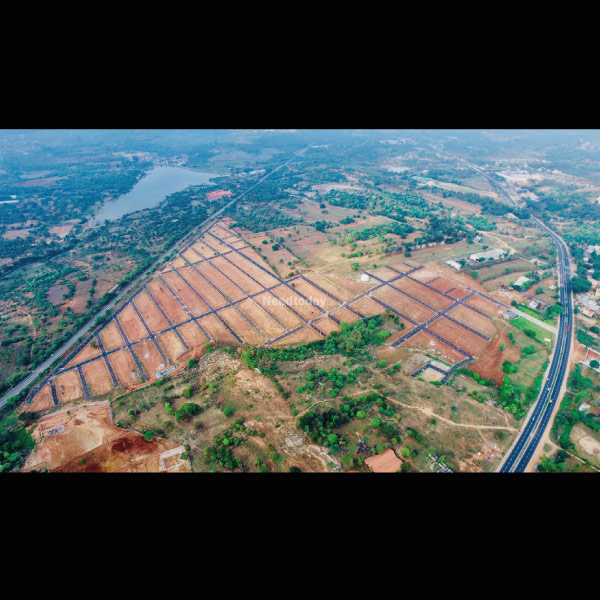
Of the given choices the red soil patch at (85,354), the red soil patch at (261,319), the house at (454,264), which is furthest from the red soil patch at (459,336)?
the red soil patch at (85,354)

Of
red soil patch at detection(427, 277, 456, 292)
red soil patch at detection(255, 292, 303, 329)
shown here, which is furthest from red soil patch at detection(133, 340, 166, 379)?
red soil patch at detection(427, 277, 456, 292)

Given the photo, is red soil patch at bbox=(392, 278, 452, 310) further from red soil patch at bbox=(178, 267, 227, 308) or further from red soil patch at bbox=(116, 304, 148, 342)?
red soil patch at bbox=(116, 304, 148, 342)

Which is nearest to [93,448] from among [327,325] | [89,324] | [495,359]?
[89,324]

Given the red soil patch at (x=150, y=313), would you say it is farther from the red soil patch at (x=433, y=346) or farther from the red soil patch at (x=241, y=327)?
the red soil patch at (x=433, y=346)

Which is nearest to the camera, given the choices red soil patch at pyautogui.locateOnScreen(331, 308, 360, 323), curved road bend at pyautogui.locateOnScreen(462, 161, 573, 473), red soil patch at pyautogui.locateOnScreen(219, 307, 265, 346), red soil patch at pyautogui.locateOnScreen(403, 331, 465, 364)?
curved road bend at pyautogui.locateOnScreen(462, 161, 573, 473)

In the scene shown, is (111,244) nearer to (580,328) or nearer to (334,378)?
(334,378)

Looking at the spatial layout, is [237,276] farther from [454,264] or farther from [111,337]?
[454,264]
